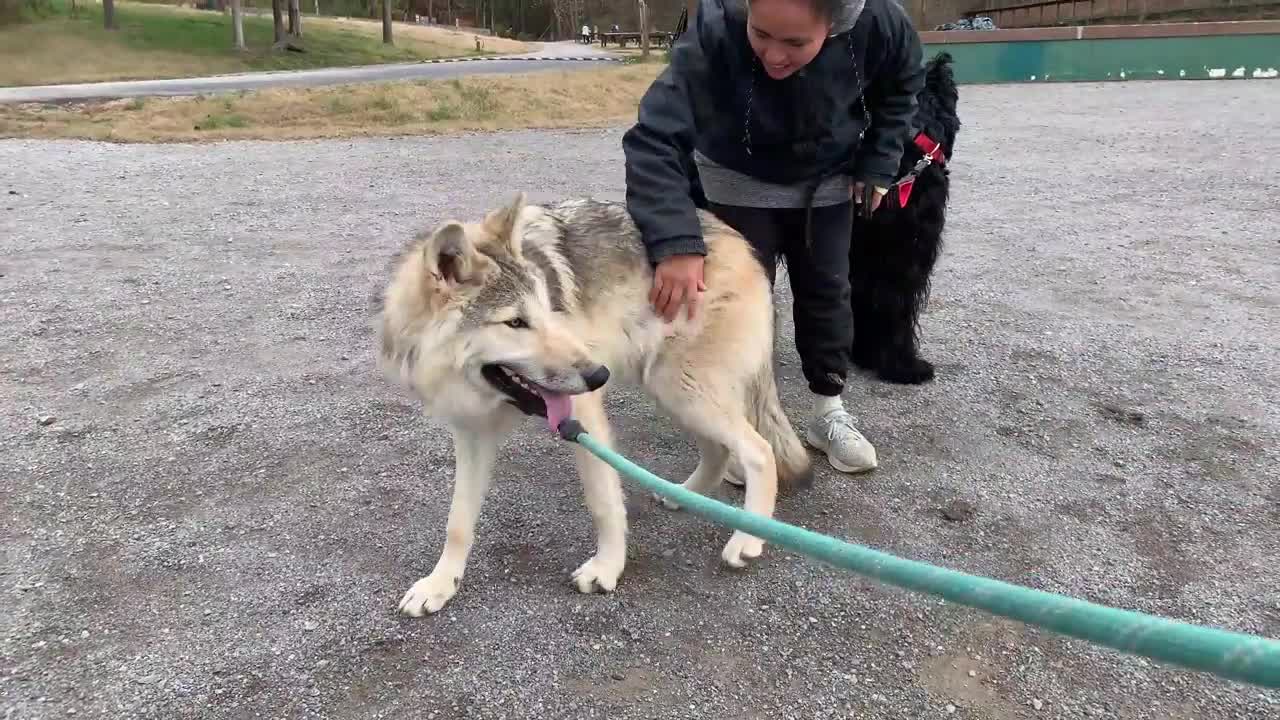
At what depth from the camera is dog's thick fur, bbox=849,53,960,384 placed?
161 inches

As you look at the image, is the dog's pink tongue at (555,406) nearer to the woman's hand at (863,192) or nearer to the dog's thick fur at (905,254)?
the woman's hand at (863,192)

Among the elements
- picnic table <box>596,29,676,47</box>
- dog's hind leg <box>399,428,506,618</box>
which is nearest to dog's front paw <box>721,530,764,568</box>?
dog's hind leg <box>399,428,506,618</box>

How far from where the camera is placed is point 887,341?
171 inches

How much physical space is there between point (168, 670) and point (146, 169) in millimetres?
10166

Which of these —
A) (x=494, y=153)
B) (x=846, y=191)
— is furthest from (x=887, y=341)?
(x=494, y=153)

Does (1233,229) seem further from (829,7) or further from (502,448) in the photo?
(502,448)

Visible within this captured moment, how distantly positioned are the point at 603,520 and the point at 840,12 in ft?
6.38

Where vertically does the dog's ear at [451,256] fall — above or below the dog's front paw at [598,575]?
above

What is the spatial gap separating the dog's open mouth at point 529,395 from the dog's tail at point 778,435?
97cm

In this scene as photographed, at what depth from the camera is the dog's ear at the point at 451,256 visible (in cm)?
229

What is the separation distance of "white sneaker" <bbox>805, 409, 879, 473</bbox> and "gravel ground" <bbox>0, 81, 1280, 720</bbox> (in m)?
0.09

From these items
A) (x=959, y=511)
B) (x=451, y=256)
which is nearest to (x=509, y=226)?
(x=451, y=256)

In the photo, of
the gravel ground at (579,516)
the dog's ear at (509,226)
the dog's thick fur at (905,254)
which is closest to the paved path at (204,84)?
the gravel ground at (579,516)

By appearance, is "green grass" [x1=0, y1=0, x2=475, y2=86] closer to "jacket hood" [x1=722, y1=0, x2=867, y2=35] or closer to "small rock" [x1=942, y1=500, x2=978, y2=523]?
"jacket hood" [x1=722, y1=0, x2=867, y2=35]
